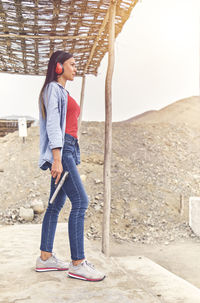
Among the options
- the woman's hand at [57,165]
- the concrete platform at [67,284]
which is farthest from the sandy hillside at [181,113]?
the woman's hand at [57,165]

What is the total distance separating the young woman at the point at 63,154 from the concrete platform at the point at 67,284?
14 cm

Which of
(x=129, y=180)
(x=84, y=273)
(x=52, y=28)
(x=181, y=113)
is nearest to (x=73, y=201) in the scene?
(x=84, y=273)

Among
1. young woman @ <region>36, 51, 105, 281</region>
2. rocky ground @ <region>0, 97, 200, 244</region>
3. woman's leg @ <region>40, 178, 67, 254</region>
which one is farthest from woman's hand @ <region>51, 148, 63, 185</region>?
rocky ground @ <region>0, 97, 200, 244</region>

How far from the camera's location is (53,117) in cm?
200

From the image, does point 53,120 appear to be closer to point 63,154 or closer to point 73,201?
point 63,154

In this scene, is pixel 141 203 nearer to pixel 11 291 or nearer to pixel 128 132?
pixel 128 132

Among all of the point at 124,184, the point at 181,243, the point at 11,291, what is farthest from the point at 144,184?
the point at 11,291

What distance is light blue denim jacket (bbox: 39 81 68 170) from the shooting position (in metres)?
1.99

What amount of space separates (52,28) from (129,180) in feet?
16.0

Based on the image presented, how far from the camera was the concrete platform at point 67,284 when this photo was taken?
1809 millimetres

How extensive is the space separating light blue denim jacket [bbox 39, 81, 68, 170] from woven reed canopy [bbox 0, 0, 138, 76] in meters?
1.93

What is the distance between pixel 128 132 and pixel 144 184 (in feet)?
10.9

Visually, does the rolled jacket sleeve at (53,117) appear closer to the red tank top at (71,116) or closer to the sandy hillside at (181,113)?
the red tank top at (71,116)

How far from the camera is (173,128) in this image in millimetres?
12234
